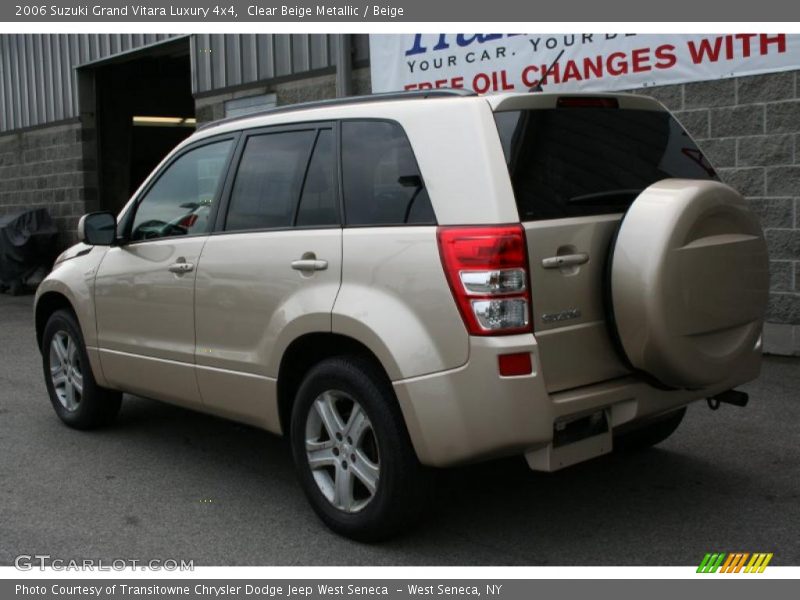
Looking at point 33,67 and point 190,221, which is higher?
point 33,67

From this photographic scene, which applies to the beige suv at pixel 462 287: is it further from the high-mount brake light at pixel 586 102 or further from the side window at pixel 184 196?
the side window at pixel 184 196

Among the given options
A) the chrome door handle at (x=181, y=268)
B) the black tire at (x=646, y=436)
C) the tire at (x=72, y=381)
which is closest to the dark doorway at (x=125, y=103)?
the tire at (x=72, y=381)

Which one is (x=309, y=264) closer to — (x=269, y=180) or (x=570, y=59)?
(x=269, y=180)

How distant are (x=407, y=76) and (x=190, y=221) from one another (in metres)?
5.44

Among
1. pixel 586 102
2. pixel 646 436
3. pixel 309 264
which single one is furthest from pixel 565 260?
pixel 646 436

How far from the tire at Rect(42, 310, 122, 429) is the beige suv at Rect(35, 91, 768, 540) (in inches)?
59.1

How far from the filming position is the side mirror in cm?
535

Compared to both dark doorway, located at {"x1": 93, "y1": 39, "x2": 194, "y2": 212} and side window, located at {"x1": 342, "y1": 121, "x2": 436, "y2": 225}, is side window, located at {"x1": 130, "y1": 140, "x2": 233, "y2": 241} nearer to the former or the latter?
side window, located at {"x1": 342, "y1": 121, "x2": 436, "y2": 225}

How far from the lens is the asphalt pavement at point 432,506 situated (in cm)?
394

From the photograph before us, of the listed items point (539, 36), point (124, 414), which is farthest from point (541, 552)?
point (539, 36)

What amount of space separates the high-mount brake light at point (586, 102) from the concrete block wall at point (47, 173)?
12.9 m

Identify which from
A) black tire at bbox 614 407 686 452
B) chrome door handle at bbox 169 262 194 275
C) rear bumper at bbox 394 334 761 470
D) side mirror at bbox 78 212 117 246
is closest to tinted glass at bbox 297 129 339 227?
chrome door handle at bbox 169 262 194 275

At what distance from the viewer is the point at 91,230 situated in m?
5.35

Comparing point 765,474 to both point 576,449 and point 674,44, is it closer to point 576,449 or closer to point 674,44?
point 576,449
